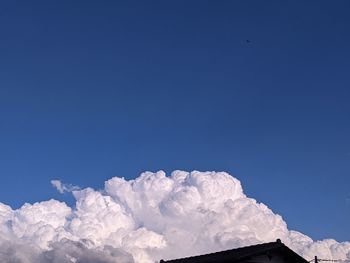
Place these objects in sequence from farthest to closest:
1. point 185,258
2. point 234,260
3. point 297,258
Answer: point 185,258, point 297,258, point 234,260

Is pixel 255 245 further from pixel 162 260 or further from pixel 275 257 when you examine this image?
pixel 162 260

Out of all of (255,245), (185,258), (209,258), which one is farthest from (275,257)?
(185,258)

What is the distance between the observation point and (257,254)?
113ft

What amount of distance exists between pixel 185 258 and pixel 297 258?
8.50 m

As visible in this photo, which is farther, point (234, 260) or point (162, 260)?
point (162, 260)

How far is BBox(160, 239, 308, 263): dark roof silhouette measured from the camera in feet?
112

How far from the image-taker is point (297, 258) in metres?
36.4

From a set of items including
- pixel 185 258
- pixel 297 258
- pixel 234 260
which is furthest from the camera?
pixel 185 258

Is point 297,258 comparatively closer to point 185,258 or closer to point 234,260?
point 234,260

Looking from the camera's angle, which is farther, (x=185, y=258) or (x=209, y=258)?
(x=185, y=258)

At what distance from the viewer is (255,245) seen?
119 feet

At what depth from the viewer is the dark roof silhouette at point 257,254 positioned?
34.2m

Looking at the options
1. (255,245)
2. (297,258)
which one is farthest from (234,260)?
(297,258)

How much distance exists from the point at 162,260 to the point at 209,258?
5476 mm
